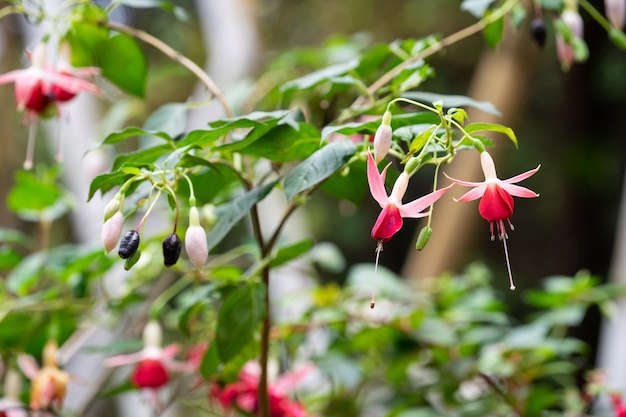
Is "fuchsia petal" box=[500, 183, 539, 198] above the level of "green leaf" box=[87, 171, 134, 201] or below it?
below

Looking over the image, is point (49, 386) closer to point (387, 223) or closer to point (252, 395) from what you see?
point (252, 395)

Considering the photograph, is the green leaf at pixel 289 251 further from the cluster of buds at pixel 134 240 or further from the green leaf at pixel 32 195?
the green leaf at pixel 32 195

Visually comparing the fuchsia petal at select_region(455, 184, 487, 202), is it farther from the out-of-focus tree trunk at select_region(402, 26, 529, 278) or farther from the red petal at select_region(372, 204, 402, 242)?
the out-of-focus tree trunk at select_region(402, 26, 529, 278)

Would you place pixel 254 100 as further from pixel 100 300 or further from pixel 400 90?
pixel 400 90

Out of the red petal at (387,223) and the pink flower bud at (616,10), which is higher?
the pink flower bud at (616,10)

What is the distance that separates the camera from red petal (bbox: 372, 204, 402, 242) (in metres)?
0.34

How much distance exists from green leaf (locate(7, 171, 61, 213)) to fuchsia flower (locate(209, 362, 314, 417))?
0.31 meters

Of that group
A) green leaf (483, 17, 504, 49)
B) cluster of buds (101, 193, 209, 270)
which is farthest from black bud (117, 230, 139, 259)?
green leaf (483, 17, 504, 49)

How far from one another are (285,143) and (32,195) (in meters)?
0.47

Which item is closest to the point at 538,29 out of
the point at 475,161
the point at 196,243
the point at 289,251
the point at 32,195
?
the point at 289,251

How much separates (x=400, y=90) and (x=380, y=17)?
223cm

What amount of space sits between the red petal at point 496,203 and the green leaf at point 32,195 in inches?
22.2

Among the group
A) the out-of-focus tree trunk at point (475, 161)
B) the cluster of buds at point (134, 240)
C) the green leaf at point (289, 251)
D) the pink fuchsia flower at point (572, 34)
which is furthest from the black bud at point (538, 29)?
the out-of-focus tree trunk at point (475, 161)

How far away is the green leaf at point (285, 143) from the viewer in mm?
421
